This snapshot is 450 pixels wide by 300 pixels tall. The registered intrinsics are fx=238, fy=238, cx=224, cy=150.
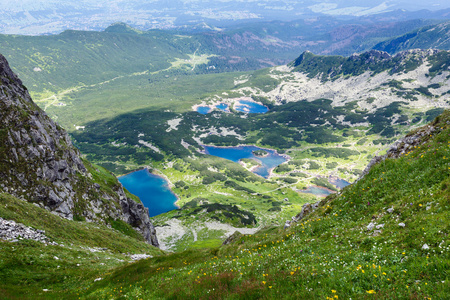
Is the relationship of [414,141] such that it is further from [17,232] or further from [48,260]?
[17,232]

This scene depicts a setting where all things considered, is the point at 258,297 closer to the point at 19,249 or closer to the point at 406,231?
the point at 406,231

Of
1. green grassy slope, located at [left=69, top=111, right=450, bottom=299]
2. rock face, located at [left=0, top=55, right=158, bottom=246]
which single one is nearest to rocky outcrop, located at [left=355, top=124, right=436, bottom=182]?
green grassy slope, located at [left=69, top=111, right=450, bottom=299]

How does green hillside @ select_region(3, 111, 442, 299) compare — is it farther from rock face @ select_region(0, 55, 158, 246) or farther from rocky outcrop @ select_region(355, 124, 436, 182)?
rock face @ select_region(0, 55, 158, 246)

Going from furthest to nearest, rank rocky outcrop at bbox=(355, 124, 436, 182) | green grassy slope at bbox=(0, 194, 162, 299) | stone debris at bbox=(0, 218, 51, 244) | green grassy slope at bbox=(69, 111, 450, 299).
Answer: stone debris at bbox=(0, 218, 51, 244) < rocky outcrop at bbox=(355, 124, 436, 182) < green grassy slope at bbox=(0, 194, 162, 299) < green grassy slope at bbox=(69, 111, 450, 299)

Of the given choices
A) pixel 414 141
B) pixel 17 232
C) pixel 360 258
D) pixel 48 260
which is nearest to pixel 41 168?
pixel 17 232

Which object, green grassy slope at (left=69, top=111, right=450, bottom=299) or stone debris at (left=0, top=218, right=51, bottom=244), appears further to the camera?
stone debris at (left=0, top=218, right=51, bottom=244)

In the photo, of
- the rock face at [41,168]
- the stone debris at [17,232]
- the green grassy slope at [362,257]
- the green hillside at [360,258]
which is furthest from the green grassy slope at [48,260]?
the rock face at [41,168]

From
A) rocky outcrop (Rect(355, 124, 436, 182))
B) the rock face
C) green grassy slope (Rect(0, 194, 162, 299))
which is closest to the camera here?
green grassy slope (Rect(0, 194, 162, 299))
